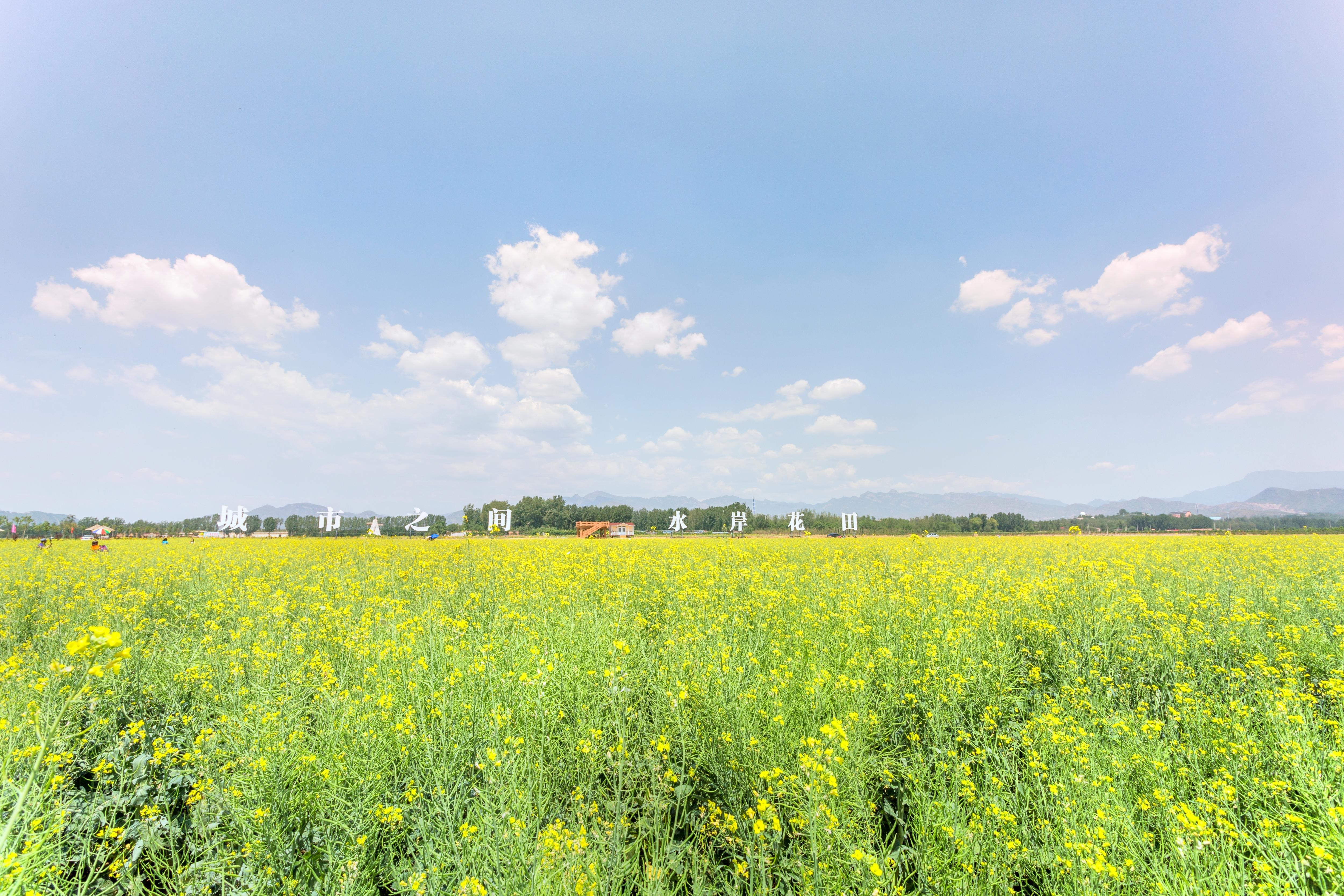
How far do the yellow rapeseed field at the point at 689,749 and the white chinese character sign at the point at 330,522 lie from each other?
41278 mm

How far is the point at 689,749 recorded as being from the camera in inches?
167

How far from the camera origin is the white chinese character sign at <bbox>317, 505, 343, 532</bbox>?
1688 inches

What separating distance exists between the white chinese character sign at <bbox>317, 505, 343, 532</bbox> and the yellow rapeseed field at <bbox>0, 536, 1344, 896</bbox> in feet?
135

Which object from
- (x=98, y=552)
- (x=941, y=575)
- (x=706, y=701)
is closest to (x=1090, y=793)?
(x=706, y=701)

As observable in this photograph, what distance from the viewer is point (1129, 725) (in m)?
4.32

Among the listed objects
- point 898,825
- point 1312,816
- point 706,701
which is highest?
point 706,701

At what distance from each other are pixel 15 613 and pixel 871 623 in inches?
531

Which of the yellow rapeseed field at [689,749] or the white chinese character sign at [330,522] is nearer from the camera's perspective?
the yellow rapeseed field at [689,749]

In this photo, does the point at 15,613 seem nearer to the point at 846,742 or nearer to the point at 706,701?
the point at 706,701

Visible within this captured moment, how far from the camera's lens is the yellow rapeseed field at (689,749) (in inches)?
118

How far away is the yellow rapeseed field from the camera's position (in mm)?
3002

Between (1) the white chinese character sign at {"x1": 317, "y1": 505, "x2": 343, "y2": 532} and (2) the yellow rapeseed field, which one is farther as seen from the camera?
(1) the white chinese character sign at {"x1": 317, "y1": 505, "x2": 343, "y2": 532}

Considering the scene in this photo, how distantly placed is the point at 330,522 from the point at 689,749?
50.8 meters

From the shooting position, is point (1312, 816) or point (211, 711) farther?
point (211, 711)
